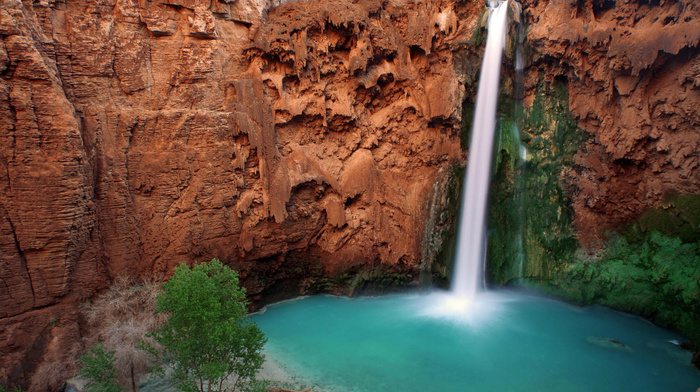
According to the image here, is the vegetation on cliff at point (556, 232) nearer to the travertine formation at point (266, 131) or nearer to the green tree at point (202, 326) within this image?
the travertine formation at point (266, 131)

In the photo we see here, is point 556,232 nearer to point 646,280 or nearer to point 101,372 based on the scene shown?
point 646,280

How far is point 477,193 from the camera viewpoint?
57.4ft

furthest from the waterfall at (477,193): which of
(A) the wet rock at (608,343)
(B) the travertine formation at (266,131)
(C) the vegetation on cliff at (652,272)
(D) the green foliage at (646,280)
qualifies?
(A) the wet rock at (608,343)

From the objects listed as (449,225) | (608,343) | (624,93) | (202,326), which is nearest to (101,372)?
(202,326)

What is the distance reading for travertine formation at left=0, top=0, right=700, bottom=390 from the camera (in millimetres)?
11758

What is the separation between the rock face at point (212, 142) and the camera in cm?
1162

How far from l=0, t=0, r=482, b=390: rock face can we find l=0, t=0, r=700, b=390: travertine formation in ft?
0.16

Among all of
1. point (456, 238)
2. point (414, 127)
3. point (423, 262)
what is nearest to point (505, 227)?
point (456, 238)

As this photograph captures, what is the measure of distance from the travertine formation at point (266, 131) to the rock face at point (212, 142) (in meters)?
0.05

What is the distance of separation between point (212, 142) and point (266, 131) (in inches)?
78.4

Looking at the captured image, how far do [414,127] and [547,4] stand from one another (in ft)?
21.2

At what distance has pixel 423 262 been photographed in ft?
58.0

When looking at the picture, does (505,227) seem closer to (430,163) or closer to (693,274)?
(430,163)

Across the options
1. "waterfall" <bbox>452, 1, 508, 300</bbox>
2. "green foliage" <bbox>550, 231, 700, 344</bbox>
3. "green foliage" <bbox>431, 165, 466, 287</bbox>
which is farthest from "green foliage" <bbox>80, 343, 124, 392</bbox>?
"green foliage" <bbox>550, 231, 700, 344</bbox>
